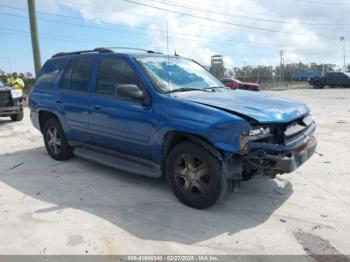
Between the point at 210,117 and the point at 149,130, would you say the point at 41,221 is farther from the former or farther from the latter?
the point at 210,117

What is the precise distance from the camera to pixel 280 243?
3.63 metres

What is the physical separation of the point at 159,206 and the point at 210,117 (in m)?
1.30

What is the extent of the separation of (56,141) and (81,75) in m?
1.44

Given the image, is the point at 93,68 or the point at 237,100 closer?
the point at 237,100

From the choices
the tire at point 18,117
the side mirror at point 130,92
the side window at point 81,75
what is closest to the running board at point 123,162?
the side mirror at point 130,92

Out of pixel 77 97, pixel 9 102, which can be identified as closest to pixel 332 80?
pixel 9 102

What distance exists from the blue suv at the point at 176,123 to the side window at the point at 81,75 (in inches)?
0.6

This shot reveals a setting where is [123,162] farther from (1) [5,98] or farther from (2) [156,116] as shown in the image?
(1) [5,98]

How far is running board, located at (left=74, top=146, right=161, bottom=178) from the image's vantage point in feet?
15.9

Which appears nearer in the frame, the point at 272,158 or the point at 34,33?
the point at 272,158

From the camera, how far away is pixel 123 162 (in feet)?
17.2

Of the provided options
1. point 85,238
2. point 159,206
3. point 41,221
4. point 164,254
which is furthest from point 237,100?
point 41,221

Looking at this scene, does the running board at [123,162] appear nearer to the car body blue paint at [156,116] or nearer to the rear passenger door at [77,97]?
the car body blue paint at [156,116]

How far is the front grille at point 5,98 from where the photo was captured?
38.8 feet
